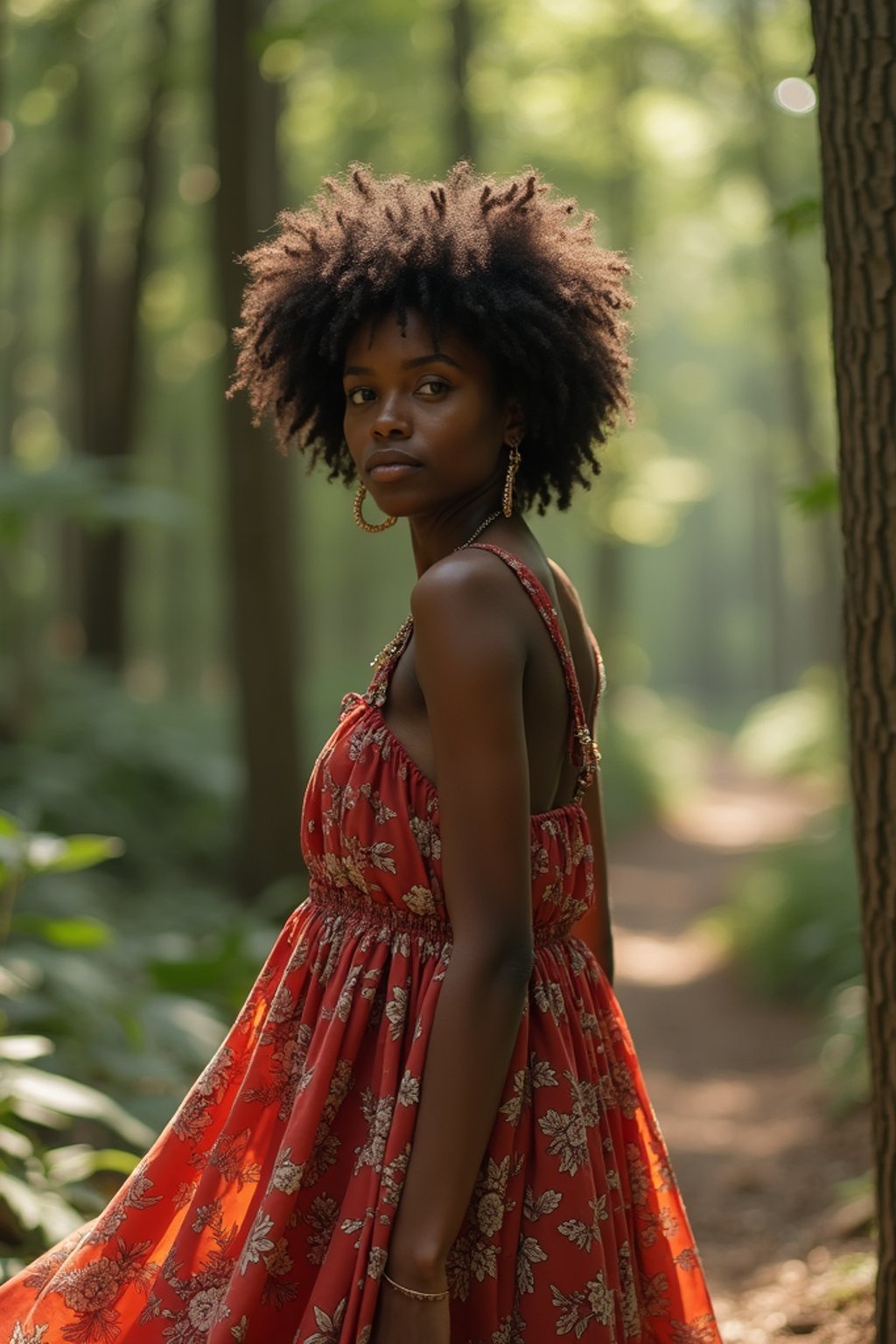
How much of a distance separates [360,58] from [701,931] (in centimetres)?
866

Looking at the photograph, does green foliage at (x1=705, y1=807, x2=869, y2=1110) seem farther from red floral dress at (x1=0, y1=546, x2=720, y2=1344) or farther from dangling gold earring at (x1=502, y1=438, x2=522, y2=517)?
dangling gold earring at (x1=502, y1=438, x2=522, y2=517)

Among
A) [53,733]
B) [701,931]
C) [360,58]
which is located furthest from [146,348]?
[701,931]

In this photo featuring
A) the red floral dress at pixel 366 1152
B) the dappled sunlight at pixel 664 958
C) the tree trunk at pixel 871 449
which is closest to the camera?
the red floral dress at pixel 366 1152

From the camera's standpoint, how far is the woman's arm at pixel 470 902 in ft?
6.66

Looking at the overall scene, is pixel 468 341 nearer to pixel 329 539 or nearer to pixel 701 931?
pixel 701 931

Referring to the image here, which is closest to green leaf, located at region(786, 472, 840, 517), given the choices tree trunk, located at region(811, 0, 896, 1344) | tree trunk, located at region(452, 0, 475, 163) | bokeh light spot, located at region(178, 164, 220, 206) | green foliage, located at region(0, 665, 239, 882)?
tree trunk, located at region(811, 0, 896, 1344)

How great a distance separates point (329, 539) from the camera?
26438 mm

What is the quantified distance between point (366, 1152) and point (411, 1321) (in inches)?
10.2

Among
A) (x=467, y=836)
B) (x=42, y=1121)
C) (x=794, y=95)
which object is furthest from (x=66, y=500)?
(x=467, y=836)

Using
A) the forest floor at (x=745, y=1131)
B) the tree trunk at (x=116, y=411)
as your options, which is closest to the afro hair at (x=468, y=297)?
the forest floor at (x=745, y=1131)

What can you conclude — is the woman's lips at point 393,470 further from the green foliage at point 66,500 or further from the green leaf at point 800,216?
the green foliage at point 66,500

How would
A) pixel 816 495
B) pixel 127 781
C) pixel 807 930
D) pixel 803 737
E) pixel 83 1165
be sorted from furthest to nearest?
pixel 803 737 → pixel 127 781 → pixel 807 930 → pixel 816 495 → pixel 83 1165

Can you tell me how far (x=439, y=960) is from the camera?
7.24ft

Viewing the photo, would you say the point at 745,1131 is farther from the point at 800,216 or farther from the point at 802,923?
the point at 800,216
